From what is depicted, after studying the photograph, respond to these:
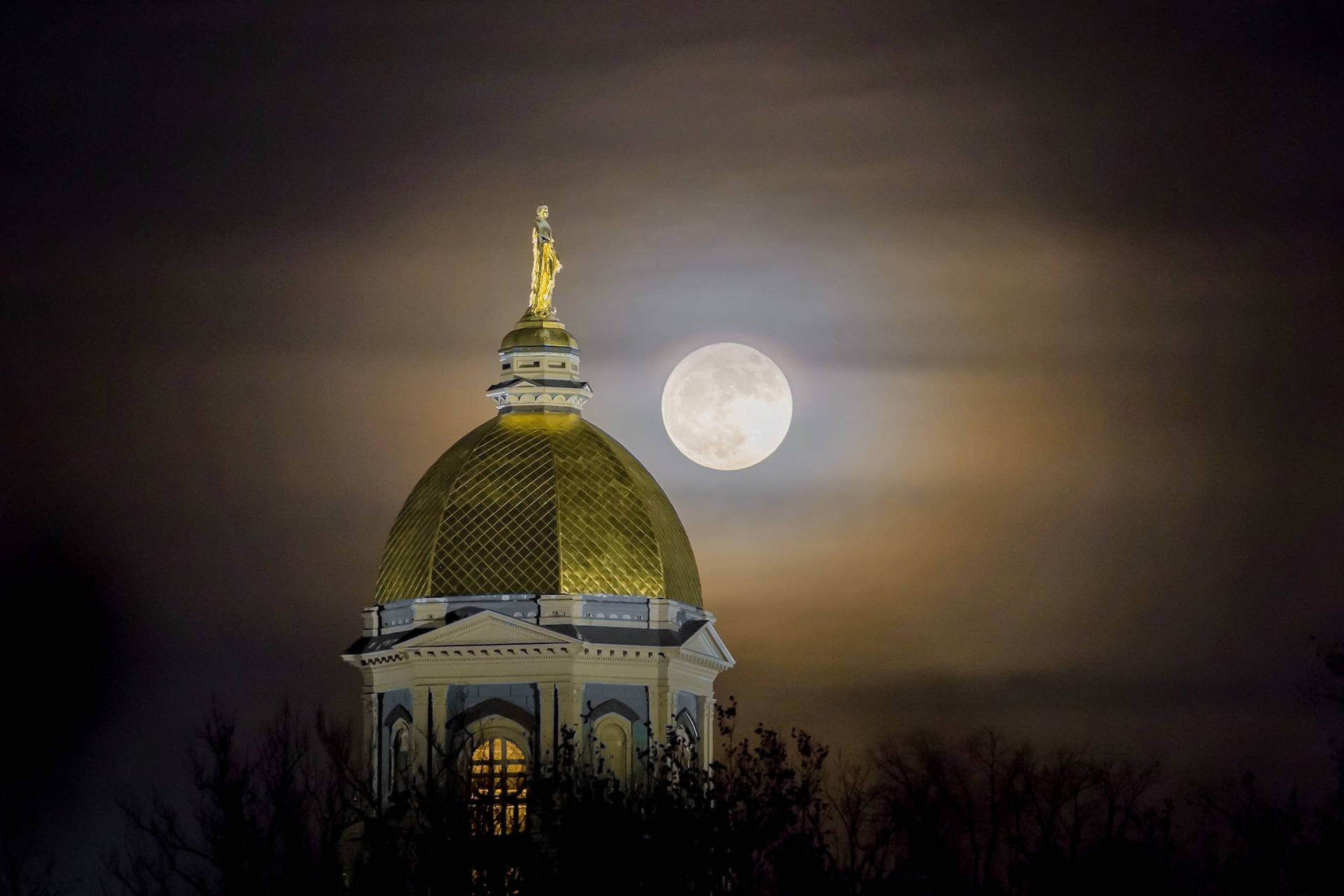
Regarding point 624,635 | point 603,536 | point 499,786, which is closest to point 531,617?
point 624,635

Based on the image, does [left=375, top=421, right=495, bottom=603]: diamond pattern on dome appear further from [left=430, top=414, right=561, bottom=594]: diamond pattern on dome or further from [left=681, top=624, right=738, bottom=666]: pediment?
[left=681, top=624, right=738, bottom=666]: pediment

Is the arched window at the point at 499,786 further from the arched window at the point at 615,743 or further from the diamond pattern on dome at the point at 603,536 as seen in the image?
the diamond pattern on dome at the point at 603,536

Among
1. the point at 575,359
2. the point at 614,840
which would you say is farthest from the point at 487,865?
the point at 575,359

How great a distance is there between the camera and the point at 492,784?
279 ft

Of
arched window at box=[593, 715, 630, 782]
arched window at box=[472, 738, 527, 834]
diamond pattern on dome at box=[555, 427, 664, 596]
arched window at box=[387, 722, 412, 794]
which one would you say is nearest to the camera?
arched window at box=[472, 738, 527, 834]

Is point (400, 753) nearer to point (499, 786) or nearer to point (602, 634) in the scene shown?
point (499, 786)

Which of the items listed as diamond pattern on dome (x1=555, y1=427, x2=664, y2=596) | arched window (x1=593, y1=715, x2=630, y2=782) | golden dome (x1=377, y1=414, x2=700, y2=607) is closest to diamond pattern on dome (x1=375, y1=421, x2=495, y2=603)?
golden dome (x1=377, y1=414, x2=700, y2=607)

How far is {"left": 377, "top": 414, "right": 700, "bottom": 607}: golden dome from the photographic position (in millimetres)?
90562

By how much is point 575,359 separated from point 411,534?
21.5 ft

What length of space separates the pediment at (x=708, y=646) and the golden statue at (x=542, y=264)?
9688 mm

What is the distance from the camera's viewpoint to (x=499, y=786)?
8862 cm

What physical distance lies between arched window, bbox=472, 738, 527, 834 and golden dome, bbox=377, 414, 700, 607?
3588mm

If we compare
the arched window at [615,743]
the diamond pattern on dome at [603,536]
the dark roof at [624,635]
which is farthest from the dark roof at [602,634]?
the arched window at [615,743]

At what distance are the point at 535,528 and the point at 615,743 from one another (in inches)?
204
